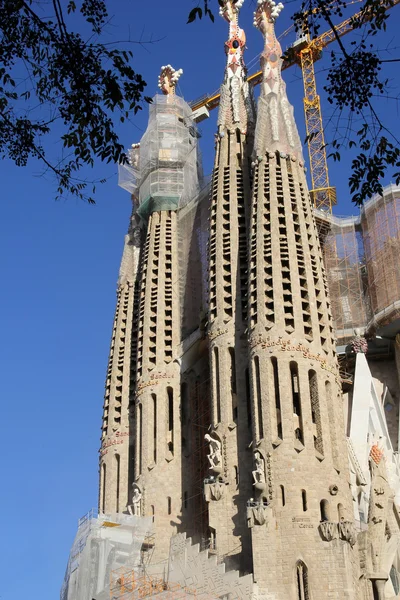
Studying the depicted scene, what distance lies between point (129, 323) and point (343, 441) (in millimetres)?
13161

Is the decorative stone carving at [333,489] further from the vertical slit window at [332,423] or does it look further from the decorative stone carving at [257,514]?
the decorative stone carving at [257,514]

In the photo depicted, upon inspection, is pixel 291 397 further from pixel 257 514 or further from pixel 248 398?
pixel 257 514

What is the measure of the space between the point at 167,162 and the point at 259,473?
1739cm

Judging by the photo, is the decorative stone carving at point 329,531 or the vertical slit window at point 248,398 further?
the vertical slit window at point 248,398

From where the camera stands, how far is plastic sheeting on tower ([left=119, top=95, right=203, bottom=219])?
131 feet

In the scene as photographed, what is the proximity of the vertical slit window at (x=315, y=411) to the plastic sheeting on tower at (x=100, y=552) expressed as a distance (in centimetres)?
704

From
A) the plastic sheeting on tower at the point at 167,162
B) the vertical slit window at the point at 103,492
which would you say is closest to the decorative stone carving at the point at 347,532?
the vertical slit window at the point at 103,492

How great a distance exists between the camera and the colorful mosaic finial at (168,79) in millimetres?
43922

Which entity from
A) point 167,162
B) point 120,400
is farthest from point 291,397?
point 167,162

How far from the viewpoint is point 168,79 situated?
44.2 meters

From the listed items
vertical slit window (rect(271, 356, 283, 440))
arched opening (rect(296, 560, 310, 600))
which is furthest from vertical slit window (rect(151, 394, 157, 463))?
arched opening (rect(296, 560, 310, 600))

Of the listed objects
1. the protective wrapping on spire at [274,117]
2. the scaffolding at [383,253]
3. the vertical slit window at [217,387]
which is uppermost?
the protective wrapping on spire at [274,117]

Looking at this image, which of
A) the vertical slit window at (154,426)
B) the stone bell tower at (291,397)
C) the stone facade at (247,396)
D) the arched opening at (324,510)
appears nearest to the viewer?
the stone bell tower at (291,397)

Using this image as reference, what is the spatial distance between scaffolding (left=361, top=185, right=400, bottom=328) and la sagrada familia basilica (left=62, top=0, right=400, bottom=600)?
1.63 metres
